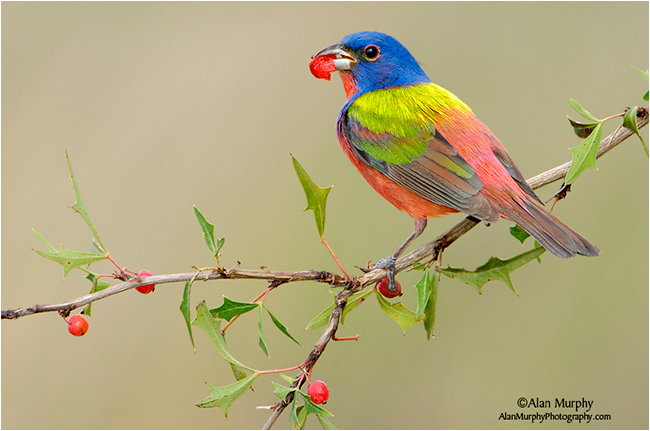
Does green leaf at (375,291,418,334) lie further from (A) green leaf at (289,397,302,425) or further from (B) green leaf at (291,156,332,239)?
(A) green leaf at (289,397,302,425)

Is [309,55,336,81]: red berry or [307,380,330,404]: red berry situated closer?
[307,380,330,404]: red berry

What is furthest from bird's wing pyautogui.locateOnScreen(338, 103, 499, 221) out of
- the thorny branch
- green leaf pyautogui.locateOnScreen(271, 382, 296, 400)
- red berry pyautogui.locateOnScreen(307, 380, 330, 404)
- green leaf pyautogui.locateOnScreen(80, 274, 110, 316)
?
green leaf pyautogui.locateOnScreen(80, 274, 110, 316)

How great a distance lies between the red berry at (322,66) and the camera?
3205 millimetres

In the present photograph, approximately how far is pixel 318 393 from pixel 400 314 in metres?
0.49

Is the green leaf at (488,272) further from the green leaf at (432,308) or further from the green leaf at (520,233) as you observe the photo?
the green leaf at (520,233)

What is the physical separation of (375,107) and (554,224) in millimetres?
1190

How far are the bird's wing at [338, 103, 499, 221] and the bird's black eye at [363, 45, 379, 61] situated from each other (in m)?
0.48

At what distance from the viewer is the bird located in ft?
9.11

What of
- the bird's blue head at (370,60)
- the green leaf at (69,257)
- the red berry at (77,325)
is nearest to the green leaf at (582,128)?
the bird's blue head at (370,60)

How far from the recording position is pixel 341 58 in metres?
3.34

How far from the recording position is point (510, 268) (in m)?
2.46

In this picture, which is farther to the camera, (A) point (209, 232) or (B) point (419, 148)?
(B) point (419, 148)

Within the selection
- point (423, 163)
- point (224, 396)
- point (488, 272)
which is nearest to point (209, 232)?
point (224, 396)

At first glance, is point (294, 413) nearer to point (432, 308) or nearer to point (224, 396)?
point (224, 396)
